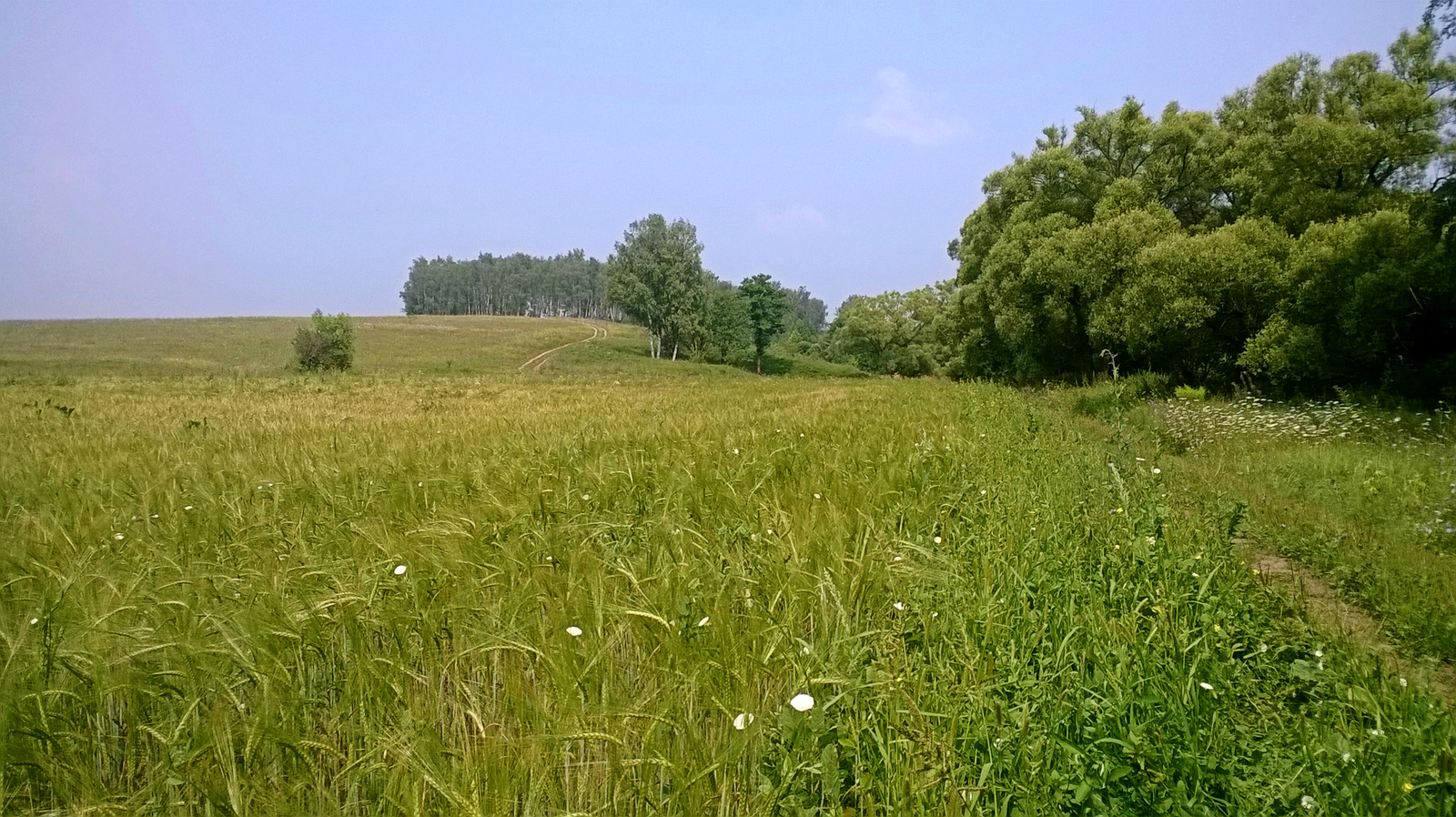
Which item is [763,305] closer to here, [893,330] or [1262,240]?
[893,330]

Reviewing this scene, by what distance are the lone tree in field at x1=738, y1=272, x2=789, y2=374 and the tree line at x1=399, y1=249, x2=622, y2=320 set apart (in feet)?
297

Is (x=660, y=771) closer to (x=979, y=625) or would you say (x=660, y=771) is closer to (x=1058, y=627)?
(x=979, y=625)

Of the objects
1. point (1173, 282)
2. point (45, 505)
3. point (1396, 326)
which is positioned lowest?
point (45, 505)

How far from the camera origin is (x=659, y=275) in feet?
228

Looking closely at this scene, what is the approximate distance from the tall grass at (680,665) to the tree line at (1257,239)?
1251cm

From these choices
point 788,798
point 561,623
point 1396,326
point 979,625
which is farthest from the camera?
point 1396,326

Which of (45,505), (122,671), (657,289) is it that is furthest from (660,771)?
(657,289)

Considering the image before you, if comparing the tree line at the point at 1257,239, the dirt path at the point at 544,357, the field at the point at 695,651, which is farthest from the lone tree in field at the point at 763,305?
the field at the point at 695,651

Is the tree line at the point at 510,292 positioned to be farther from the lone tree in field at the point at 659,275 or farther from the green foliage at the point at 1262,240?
the green foliage at the point at 1262,240

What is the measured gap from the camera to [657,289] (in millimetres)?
70500

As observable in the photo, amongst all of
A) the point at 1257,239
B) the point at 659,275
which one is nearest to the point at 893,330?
the point at 659,275

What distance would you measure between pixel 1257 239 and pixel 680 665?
19.4 metres

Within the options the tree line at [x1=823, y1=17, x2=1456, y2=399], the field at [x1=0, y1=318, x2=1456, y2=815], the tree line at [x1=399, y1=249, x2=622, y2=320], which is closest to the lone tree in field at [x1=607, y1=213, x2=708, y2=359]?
the tree line at [x1=823, y1=17, x2=1456, y2=399]

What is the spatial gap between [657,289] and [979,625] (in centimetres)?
6997
